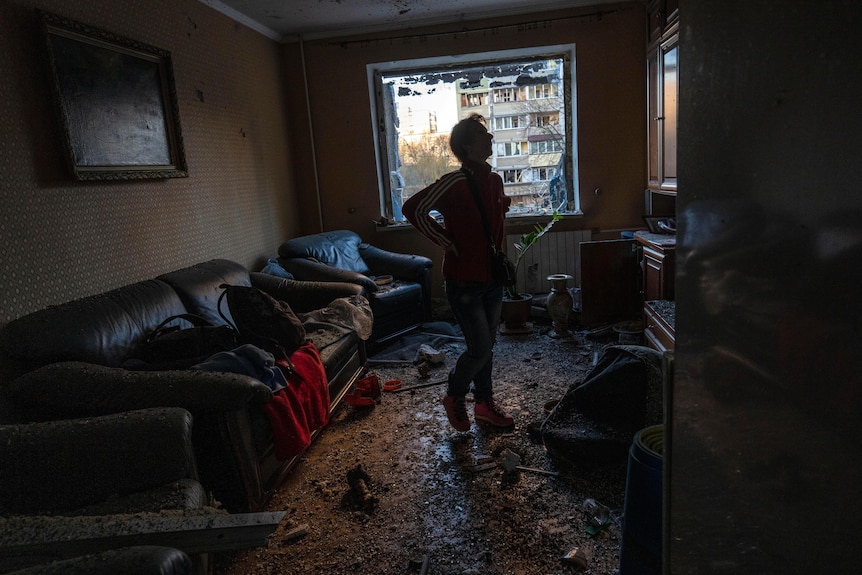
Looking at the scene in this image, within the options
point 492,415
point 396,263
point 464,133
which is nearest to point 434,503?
point 492,415

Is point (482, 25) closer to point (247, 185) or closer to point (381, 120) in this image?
point (381, 120)

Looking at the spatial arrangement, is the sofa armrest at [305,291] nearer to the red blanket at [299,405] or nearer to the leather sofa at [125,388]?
the red blanket at [299,405]

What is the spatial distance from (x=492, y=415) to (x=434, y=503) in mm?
635

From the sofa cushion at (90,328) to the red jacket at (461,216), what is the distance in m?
1.28

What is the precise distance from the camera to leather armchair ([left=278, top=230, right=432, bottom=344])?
3706mm

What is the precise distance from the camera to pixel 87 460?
139cm

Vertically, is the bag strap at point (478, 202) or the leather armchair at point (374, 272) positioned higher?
the bag strap at point (478, 202)

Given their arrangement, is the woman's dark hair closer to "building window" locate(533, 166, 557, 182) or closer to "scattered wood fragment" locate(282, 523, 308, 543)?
"scattered wood fragment" locate(282, 523, 308, 543)

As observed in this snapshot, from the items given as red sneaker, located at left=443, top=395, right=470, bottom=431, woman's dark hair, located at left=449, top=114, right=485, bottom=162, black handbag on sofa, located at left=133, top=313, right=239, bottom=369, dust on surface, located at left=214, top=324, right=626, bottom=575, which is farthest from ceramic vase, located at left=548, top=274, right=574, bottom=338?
black handbag on sofa, located at left=133, top=313, right=239, bottom=369

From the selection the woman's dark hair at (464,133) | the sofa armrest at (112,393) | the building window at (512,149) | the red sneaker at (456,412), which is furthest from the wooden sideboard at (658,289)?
the sofa armrest at (112,393)

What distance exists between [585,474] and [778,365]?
1502 mm

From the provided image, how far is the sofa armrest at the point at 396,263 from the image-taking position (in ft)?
13.6

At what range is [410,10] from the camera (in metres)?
4.16

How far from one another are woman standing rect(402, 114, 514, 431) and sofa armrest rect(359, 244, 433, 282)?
1.93 metres
